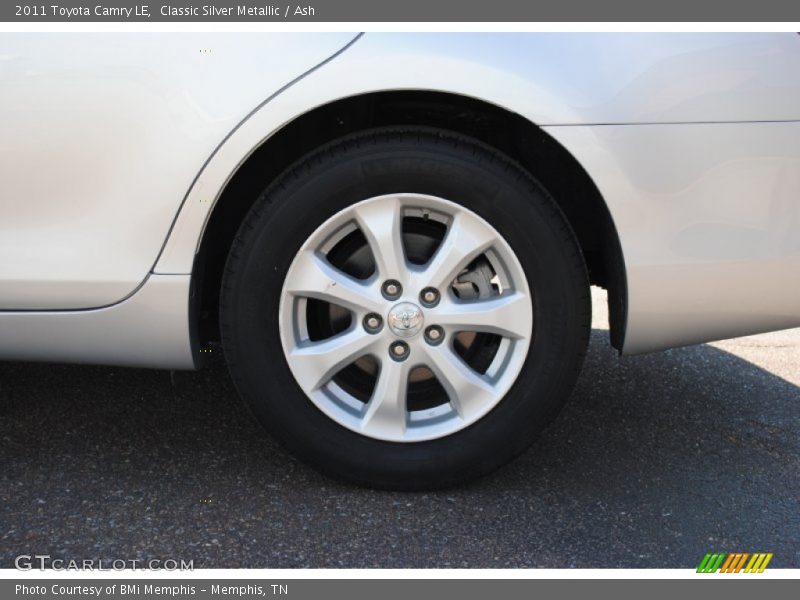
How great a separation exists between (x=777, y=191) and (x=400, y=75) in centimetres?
88

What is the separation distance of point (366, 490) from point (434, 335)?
0.43 metres

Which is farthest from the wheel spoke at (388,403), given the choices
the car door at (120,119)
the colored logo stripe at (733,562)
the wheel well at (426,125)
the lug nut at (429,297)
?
the colored logo stripe at (733,562)

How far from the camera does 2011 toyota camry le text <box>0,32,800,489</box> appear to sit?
211 cm

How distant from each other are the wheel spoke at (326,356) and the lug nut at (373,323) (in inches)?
0.7

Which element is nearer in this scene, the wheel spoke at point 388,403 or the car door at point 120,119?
the car door at point 120,119

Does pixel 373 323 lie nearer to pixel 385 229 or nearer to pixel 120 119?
pixel 385 229

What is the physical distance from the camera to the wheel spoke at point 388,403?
2.29 m

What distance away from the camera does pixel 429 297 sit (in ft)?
7.45

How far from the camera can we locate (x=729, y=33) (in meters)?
2.12

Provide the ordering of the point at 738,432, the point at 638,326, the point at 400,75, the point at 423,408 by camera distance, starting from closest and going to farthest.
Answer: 1. the point at 400,75
2. the point at 638,326
3. the point at 423,408
4. the point at 738,432

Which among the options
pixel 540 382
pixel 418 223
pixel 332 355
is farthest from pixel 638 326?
pixel 332 355

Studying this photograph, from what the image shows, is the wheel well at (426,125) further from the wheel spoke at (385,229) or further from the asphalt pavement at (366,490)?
the asphalt pavement at (366,490)

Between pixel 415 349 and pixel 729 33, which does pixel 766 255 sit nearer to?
pixel 729 33

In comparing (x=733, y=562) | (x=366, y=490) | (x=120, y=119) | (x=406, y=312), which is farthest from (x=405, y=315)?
(x=733, y=562)
